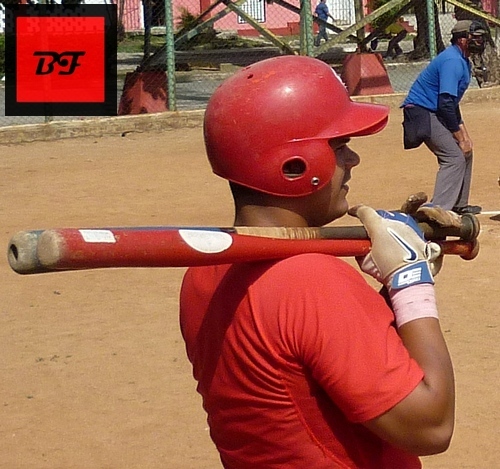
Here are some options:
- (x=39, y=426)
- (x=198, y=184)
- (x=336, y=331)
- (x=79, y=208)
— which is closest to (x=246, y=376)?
(x=336, y=331)

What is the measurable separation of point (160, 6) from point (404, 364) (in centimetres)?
2044

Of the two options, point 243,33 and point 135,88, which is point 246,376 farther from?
point 243,33

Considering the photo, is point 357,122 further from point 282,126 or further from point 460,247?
point 460,247

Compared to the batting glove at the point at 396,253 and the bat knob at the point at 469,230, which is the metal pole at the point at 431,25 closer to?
the bat knob at the point at 469,230

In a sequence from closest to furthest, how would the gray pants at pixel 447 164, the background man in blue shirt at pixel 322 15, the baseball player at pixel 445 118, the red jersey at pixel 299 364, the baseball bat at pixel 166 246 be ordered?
the baseball bat at pixel 166 246 → the red jersey at pixel 299 364 → the baseball player at pixel 445 118 → the gray pants at pixel 447 164 → the background man in blue shirt at pixel 322 15

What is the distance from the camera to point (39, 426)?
5.18 meters

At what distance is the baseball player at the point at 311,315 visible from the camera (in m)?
1.97

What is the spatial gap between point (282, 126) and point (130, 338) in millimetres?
4479

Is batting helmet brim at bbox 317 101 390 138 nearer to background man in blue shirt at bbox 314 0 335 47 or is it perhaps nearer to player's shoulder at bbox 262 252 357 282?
player's shoulder at bbox 262 252 357 282

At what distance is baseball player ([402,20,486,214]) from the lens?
897 centimetres

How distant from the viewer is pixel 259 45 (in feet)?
109

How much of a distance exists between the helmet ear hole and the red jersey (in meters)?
0.17

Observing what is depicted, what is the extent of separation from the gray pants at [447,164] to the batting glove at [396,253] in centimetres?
707

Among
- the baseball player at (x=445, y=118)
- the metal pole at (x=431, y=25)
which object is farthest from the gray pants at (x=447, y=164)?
the metal pole at (x=431, y=25)
